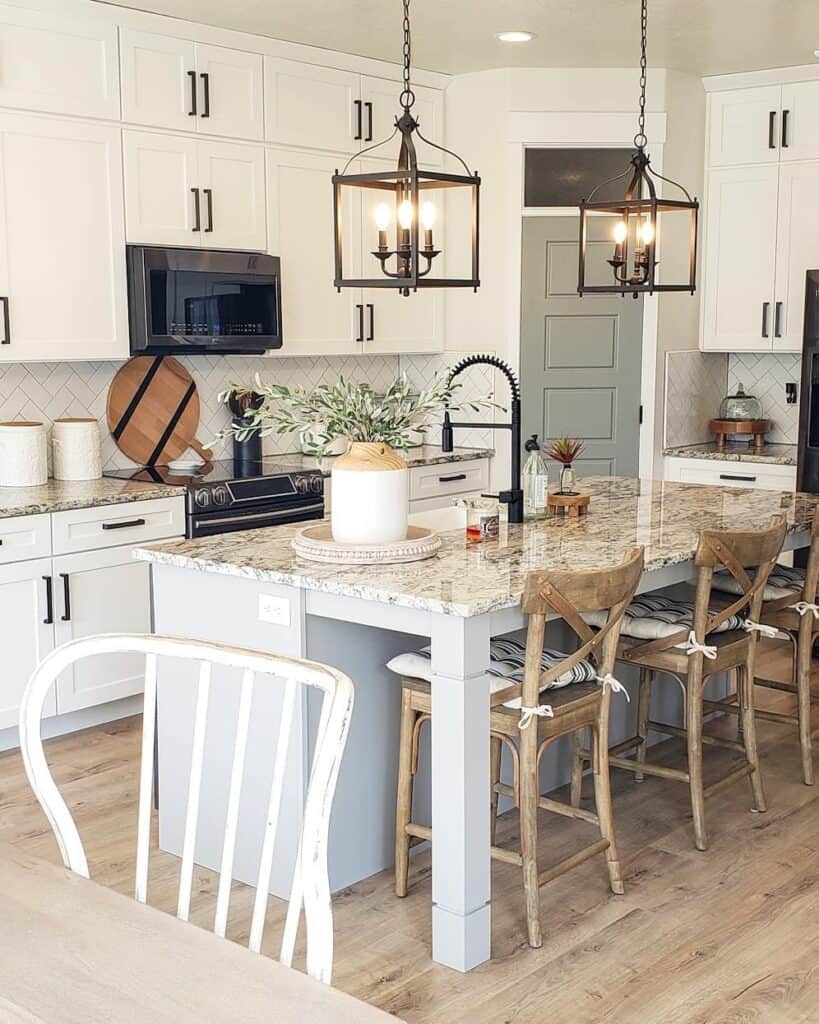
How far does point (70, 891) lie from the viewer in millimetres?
1439

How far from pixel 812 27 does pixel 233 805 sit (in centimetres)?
452

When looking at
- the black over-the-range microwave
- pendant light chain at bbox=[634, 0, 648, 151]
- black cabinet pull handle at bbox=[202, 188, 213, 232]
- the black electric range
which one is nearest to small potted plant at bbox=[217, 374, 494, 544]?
pendant light chain at bbox=[634, 0, 648, 151]

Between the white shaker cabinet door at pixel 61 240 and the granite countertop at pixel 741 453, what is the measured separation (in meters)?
2.90

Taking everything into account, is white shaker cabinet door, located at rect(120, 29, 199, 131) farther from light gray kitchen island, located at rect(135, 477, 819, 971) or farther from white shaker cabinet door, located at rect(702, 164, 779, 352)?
white shaker cabinet door, located at rect(702, 164, 779, 352)

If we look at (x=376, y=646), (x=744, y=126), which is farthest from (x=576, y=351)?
(x=376, y=646)

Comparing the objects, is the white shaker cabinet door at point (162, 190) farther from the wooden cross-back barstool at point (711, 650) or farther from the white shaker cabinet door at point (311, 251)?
the wooden cross-back barstool at point (711, 650)

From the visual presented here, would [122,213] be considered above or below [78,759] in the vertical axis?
above

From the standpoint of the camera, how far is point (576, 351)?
6.10 meters

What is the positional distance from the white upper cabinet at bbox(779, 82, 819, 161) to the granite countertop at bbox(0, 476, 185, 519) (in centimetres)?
344

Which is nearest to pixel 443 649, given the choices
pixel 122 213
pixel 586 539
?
pixel 586 539

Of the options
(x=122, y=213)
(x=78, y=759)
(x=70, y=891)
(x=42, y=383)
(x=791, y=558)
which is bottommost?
(x=78, y=759)

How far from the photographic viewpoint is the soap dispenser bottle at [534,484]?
3918mm

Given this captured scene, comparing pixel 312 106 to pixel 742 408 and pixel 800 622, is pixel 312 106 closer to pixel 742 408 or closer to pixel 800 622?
pixel 742 408

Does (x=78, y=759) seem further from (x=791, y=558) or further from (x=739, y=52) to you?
(x=739, y=52)
